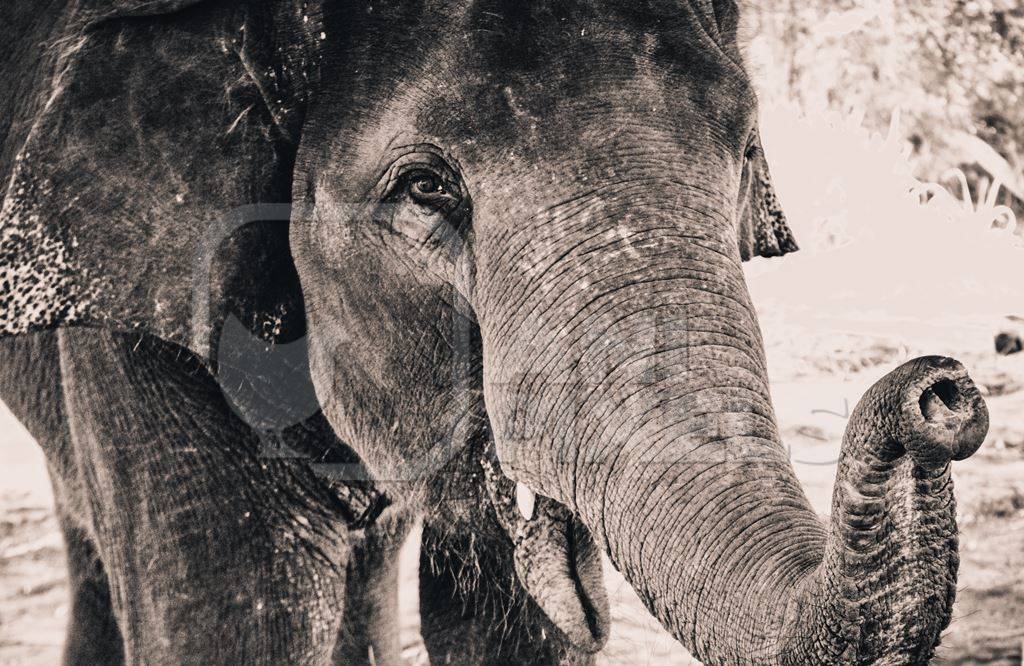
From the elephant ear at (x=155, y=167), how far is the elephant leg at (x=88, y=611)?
1.11 m

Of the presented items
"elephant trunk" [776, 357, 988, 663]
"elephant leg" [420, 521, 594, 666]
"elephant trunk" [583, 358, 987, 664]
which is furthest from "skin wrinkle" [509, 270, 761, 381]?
"elephant leg" [420, 521, 594, 666]

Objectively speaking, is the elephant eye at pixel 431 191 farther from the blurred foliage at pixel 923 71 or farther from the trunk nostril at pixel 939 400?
the blurred foliage at pixel 923 71

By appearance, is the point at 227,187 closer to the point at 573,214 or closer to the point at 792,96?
the point at 573,214

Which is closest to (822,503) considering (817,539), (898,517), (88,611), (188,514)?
(88,611)

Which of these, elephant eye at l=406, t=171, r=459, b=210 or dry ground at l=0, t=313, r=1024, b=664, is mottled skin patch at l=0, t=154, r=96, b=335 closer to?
elephant eye at l=406, t=171, r=459, b=210

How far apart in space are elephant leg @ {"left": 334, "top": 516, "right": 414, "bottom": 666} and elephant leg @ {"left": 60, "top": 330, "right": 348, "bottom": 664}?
450mm

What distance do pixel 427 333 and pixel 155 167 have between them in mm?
569

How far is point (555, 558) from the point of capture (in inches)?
97.4

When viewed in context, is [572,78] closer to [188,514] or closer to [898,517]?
[898,517]

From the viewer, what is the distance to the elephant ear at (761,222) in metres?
2.98

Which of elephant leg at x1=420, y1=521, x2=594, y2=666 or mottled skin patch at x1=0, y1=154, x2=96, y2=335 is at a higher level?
mottled skin patch at x1=0, y1=154, x2=96, y2=335

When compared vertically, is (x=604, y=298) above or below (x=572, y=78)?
below

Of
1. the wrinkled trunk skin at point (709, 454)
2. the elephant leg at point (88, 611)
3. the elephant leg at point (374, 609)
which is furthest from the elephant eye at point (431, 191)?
the elephant leg at point (88, 611)

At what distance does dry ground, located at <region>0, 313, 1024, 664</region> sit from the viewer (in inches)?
184
